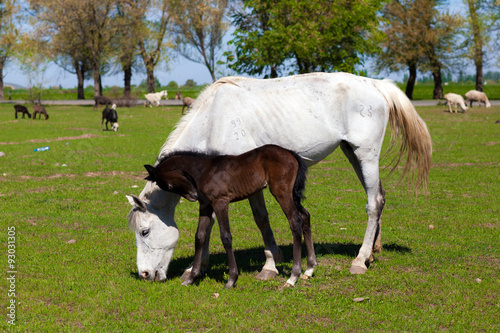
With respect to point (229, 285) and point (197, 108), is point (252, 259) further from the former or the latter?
point (197, 108)

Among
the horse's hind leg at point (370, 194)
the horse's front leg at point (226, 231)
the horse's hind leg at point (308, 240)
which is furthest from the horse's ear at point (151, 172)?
the horse's hind leg at point (370, 194)

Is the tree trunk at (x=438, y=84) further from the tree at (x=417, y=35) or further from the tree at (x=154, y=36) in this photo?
the tree at (x=154, y=36)

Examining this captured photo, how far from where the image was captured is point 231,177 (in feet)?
18.9

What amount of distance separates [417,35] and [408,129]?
47.3 metres

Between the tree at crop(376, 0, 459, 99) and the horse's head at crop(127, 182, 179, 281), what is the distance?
4797 cm

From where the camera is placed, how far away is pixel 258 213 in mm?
6730

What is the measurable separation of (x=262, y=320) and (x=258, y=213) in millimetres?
1940

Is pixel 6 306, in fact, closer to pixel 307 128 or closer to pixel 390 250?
pixel 307 128

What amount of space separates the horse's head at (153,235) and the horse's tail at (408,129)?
3199 mm

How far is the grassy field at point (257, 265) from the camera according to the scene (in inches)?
199

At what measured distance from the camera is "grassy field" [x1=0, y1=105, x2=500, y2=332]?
504 centimetres

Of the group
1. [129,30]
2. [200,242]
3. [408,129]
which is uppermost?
[129,30]

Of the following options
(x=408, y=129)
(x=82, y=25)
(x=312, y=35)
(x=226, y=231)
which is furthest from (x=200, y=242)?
(x=82, y=25)

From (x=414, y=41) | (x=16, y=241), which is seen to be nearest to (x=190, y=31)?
(x=414, y=41)
